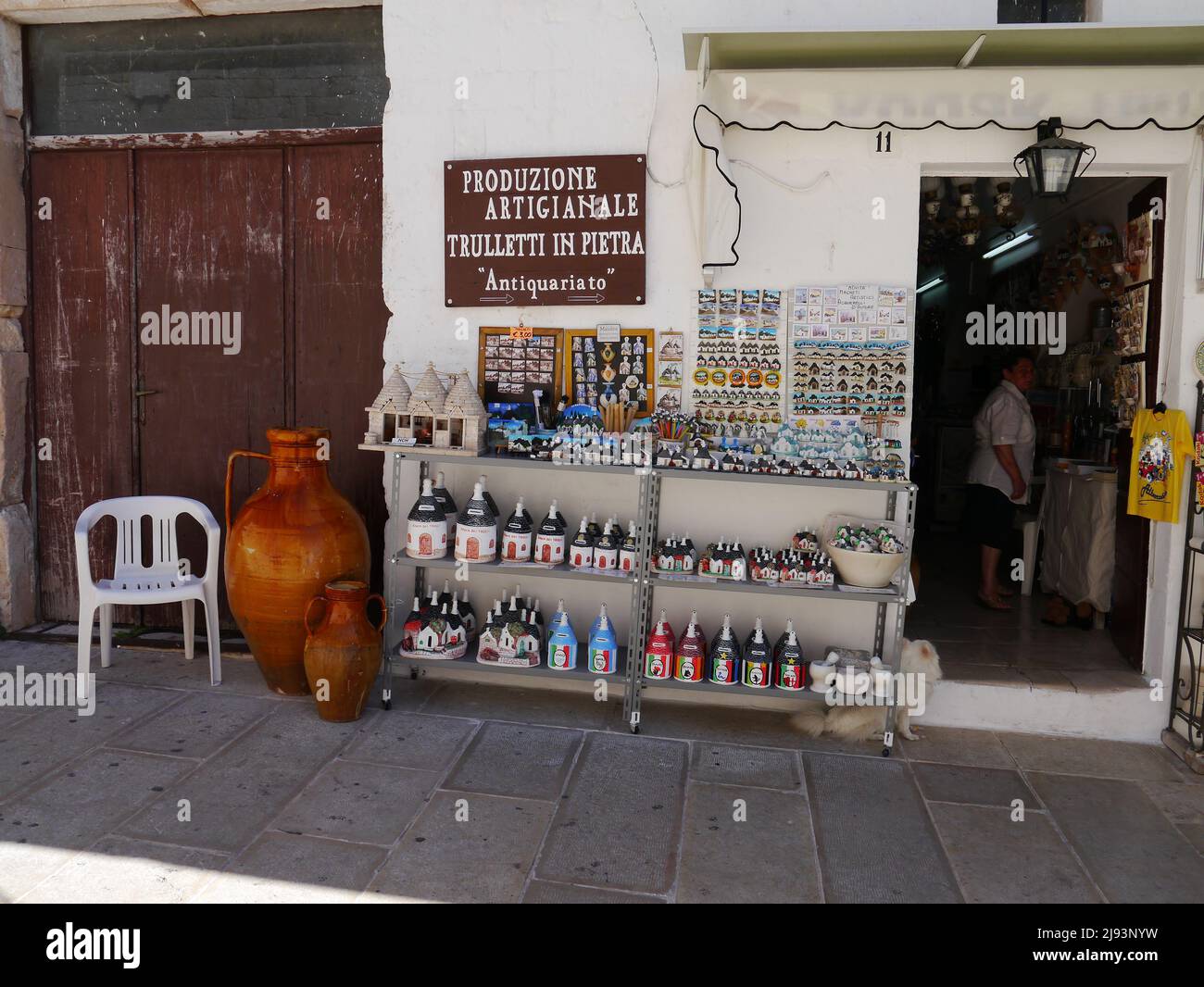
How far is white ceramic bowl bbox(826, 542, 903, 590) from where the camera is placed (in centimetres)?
388

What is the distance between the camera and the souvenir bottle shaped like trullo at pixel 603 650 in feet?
13.5

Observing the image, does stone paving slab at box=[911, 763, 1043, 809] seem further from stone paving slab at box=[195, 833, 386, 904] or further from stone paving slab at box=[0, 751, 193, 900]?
stone paving slab at box=[0, 751, 193, 900]

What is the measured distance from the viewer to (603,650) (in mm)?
4105

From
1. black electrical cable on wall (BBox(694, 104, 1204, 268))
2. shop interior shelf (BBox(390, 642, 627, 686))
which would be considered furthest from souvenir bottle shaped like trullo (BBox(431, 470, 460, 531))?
black electrical cable on wall (BBox(694, 104, 1204, 268))

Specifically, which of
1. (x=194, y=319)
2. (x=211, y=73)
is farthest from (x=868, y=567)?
(x=211, y=73)

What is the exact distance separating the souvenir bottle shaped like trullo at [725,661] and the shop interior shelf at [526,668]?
0.41 m

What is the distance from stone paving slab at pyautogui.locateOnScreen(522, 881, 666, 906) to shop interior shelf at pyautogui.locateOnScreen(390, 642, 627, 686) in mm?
1292

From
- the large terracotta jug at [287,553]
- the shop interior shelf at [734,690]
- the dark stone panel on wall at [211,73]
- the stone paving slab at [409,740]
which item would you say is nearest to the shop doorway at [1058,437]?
the shop interior shelf at [734,690]

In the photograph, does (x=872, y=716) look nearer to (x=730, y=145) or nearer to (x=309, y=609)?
(x=309, y=609)

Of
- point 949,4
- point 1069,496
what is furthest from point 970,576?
point 949,4

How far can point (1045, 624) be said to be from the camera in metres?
5.52

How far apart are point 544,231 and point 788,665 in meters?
2.35

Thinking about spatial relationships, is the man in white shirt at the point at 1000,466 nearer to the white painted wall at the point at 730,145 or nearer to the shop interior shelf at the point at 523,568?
the white painted wall at the point at 730,145

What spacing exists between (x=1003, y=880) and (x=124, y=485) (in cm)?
477
